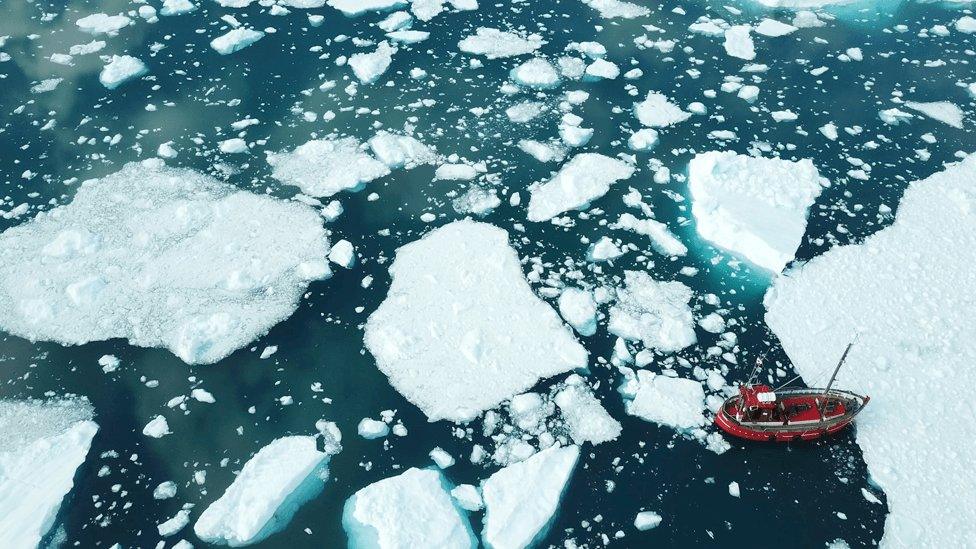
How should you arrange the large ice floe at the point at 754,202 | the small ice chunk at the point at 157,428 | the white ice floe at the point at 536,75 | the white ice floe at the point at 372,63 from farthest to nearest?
the white ice floe at the point at 372,63, the white ice floe at the point at 536,75, the large ice floe at the point at 754,202, the small ice chunk at the point at 157,428

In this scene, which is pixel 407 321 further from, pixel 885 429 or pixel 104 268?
pixel 885 429

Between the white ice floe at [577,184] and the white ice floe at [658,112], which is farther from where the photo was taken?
the white ice floe at [658,112]

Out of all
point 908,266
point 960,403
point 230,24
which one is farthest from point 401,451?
point 230,24

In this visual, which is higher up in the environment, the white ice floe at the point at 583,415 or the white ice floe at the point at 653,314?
the white ice floe at the point at 653,314

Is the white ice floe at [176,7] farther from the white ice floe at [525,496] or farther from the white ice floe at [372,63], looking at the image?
the white ice floe at [525,496]

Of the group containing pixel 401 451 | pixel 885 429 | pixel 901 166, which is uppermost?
pixel 901 166

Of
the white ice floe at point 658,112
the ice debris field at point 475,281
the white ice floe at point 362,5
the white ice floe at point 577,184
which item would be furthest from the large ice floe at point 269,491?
the white ice floe at point 362,5

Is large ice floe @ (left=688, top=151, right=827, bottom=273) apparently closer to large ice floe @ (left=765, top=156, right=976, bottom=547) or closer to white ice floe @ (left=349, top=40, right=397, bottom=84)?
large ice floe @ (left=765, top=156, right=976, bottom=547)

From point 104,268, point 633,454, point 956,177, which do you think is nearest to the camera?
point 633,454
